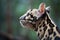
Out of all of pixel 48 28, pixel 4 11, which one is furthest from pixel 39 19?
pixel 4 11

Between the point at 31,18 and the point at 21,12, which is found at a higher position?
the point at 21,12

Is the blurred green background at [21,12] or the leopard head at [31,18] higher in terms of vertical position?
the blurred green background at [21,12]

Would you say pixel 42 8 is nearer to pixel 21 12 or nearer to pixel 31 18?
pixel 31 18

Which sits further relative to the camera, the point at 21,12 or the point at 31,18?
the point at 21,12

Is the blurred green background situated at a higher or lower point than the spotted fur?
higher

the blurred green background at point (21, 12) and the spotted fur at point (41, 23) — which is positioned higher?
the blurred green background at point (21, 12)

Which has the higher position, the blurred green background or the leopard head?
the blurred green background

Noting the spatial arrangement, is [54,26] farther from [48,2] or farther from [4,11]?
[4,11]

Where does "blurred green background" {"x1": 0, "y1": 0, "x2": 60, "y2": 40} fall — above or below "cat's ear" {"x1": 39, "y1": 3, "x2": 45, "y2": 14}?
above

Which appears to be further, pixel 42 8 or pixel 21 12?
pixel 21 12

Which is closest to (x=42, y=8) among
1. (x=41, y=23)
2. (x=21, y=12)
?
(x=41, y=23)
